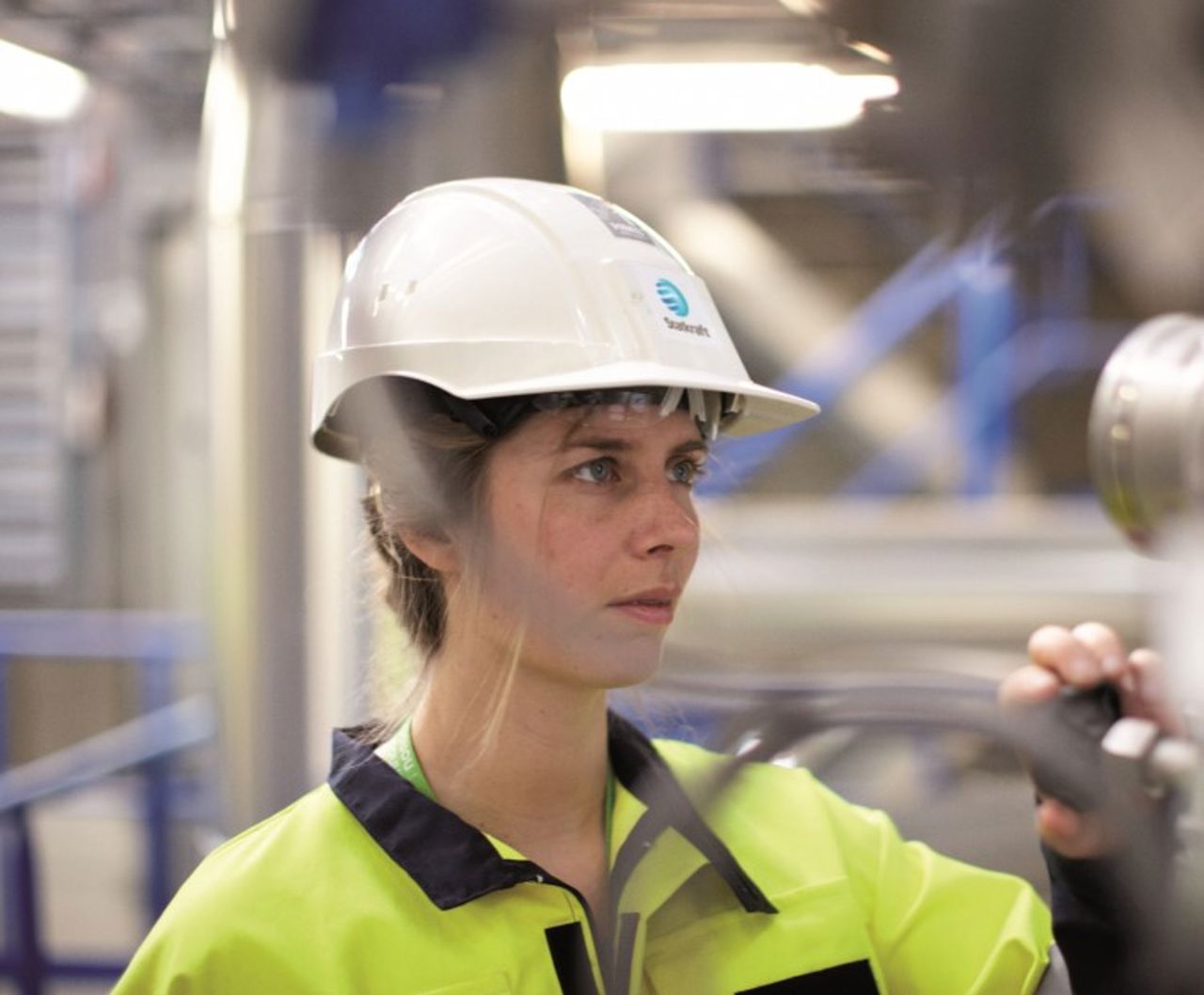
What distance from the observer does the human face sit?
2.73 feet

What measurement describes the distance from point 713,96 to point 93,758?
2.93 m

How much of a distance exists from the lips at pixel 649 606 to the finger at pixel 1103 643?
213 mm

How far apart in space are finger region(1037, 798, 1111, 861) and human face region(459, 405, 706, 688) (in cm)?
22

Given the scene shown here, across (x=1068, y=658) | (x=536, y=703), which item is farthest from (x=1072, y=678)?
(x=536, y=703)

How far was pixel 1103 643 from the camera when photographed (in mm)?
815

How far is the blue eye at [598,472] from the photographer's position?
33.9 inches

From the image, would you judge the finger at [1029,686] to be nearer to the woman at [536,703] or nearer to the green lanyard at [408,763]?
the woman at [536,703]

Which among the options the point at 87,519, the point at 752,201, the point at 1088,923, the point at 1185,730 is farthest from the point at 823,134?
the point at 87,519

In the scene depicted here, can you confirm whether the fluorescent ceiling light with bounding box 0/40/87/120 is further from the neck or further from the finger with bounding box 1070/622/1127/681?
the finger with bounding box 1070/622/1127/681

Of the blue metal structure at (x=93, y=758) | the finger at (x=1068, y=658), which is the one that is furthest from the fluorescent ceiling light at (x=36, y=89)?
the finger at (x=1068, y=658)

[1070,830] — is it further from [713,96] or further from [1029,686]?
[713,96]

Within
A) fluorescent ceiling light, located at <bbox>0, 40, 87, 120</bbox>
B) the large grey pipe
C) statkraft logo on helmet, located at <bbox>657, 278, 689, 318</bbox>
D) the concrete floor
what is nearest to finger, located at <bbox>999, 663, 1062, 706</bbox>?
statkraft logo on helmet, located at <bbox>657, 278, 689, 318</bbox>

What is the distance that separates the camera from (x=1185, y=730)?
2.35 feet

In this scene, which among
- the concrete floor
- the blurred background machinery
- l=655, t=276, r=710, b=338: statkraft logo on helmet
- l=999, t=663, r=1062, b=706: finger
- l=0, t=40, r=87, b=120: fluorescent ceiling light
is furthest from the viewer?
the concrete floor
